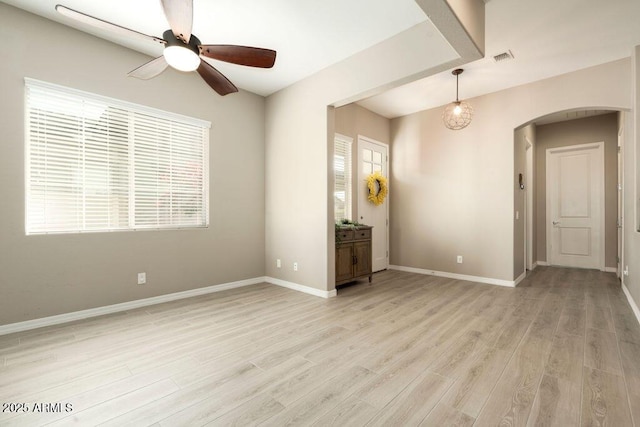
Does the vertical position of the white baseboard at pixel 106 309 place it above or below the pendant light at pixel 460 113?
below

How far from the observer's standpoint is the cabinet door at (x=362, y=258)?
4.54m

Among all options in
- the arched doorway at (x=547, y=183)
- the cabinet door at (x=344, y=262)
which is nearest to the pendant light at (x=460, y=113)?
the arched doorway at (x=547, y=183)

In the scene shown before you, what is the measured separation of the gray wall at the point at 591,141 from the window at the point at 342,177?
4.30 meters

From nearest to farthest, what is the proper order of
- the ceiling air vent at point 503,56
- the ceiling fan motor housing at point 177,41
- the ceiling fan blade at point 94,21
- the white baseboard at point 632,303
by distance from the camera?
the ceiling fan blade at point 94,21, the ceiling fan motor housing at point 177,41, the white baseboard at point 632,303, the ceiling air vent at point 503,56

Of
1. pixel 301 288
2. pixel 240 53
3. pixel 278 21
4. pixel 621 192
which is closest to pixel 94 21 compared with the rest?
pixel 240 53

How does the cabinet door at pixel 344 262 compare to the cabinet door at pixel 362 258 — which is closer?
the cabinet door at pixel 344 262

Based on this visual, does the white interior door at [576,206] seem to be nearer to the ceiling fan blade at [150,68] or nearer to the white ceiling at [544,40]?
the white ceiling at [544,40]

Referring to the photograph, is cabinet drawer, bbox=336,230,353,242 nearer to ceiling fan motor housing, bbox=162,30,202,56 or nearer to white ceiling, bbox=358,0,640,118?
white ceiling, bbox=358,0,640,118

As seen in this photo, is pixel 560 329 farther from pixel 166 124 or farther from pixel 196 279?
pixel 166 124

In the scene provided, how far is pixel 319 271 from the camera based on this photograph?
4.06 m

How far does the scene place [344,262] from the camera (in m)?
4.36

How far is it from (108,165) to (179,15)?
2144mm

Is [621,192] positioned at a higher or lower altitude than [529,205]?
higher

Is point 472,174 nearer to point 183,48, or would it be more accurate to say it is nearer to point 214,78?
point 214,78
